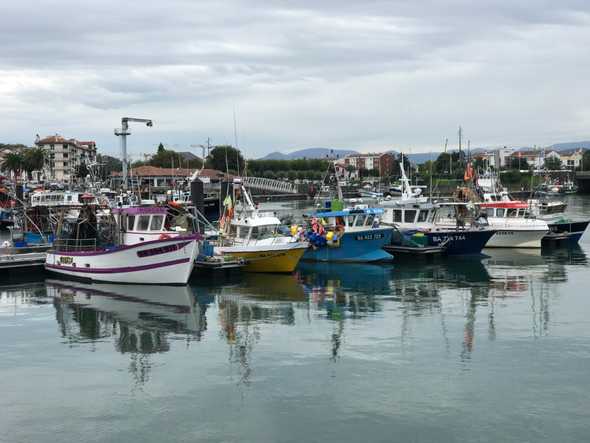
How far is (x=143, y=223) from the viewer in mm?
30953

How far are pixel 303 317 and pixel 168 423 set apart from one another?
10.1 m

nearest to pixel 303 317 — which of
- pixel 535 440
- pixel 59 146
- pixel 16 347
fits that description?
pixel 16 347

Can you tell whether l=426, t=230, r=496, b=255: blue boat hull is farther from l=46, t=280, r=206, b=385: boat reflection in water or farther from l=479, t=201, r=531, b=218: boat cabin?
l=46, t=280, r=206, b=385: boat reflection in water

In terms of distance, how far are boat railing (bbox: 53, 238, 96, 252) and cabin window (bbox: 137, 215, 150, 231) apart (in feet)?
8.04

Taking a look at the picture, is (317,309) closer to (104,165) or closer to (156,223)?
(156,223)

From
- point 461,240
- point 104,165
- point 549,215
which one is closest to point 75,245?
point 461,240

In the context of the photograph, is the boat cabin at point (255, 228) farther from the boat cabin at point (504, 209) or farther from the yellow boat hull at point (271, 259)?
the boat cabin at point (504, 209)

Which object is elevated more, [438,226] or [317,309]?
[438,226]

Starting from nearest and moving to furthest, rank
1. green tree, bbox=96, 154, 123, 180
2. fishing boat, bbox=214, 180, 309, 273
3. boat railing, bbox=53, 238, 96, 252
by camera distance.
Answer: boat railing, bbox=53, 238, 96, 252 → fishing boat, bbox=214, 180, 309, 273 → green tree, bbox=96, 154, 123, 180

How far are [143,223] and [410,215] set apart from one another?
17.1 m

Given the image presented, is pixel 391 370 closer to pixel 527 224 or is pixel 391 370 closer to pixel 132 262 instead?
pixel 132 262

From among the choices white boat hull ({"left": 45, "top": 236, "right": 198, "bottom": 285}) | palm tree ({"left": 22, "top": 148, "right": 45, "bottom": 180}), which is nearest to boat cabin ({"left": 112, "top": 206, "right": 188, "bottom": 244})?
white boat hull ({"left": 45, "top": 236, "right": 198, "bottom": 285})

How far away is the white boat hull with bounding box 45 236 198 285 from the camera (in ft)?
94.5

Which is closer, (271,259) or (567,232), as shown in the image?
(271,259)
